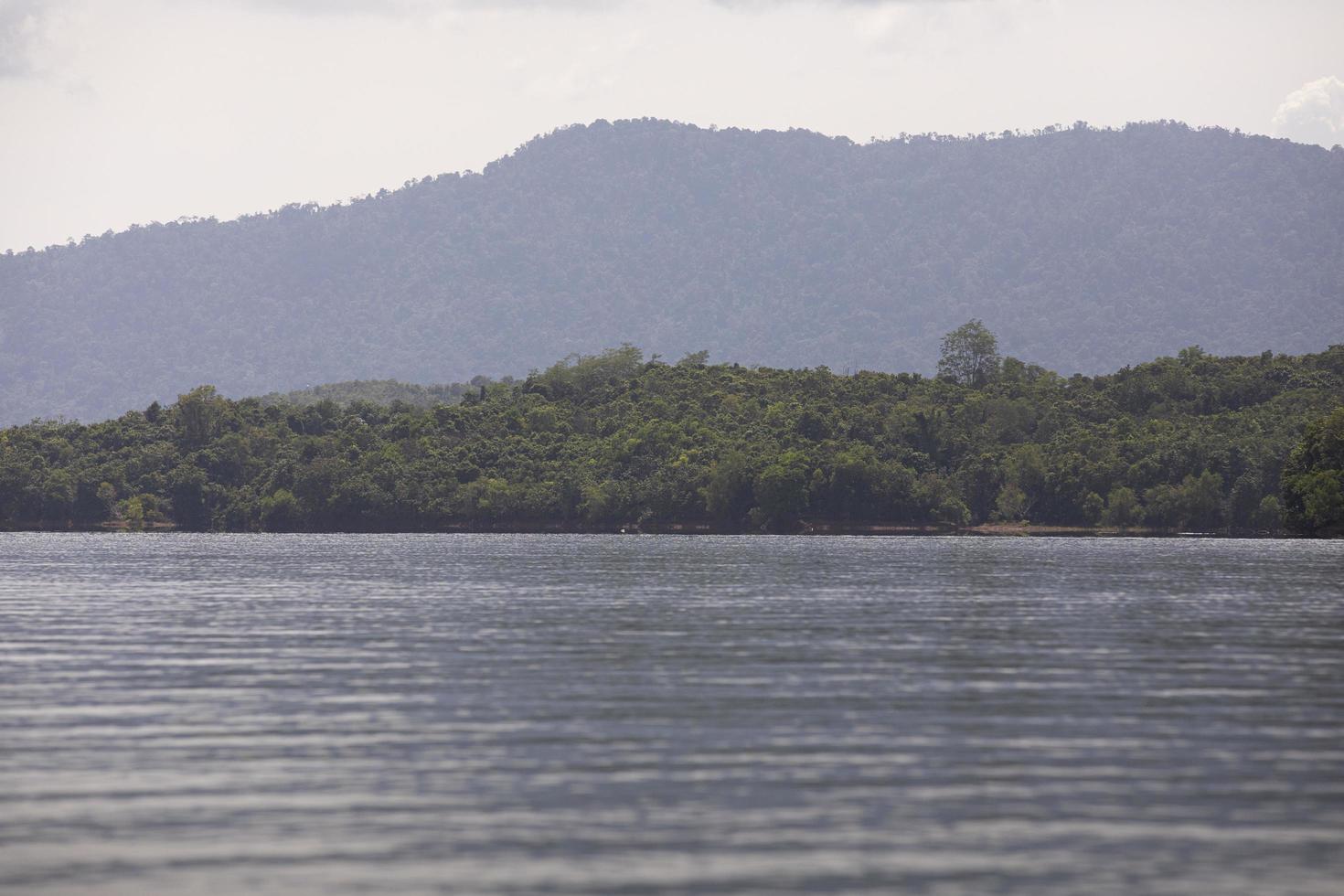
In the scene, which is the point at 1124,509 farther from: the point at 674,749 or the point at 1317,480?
the point at 674,749

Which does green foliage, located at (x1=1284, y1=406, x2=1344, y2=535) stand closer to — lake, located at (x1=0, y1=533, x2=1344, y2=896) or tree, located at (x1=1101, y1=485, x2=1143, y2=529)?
tree, located at (x1=1101, y1=485, x2=1143, y2=529)

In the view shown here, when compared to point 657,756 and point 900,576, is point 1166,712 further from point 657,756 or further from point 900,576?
point 900,576

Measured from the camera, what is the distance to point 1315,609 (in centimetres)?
6450

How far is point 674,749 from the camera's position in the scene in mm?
29844

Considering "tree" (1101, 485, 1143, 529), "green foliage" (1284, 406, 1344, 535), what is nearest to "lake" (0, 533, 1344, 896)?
"green foliage" (1284, 406, 1344, 535)

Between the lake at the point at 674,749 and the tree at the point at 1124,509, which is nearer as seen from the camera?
the lake at the point at 674,749

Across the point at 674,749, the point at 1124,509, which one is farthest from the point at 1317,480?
the point at 674,749

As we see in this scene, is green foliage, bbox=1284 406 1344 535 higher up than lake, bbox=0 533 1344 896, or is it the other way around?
green foliage, bbox=1284 406 1344 535

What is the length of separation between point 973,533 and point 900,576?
342 feet

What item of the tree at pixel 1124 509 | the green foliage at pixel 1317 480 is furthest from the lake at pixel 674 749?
the tree at pixel 1124 509

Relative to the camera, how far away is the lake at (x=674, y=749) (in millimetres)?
21703

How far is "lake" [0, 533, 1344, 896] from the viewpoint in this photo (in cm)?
Result: 2170

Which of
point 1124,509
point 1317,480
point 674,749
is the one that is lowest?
point 674,749

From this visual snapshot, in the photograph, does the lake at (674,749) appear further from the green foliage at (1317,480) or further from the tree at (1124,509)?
the tree at (1124,509)
